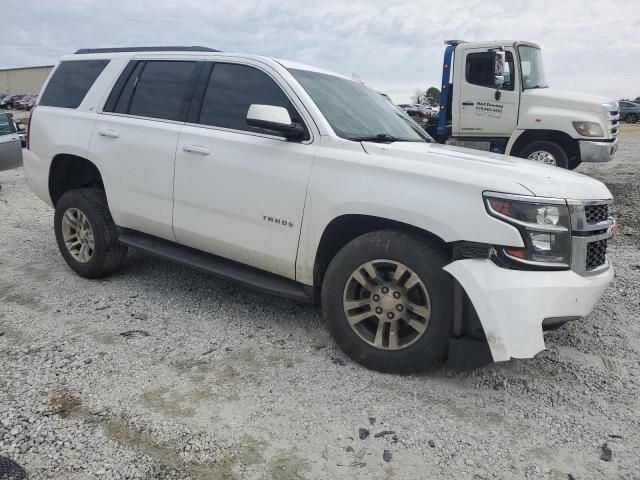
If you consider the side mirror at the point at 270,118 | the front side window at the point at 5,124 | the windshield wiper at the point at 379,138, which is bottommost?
the windshield wiper at the point at 379,138

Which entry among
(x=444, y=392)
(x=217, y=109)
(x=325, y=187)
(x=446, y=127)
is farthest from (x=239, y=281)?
(x=446, y=127)

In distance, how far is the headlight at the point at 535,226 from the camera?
9.14 feet

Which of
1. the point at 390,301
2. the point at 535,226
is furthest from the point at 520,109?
the point at 390,301

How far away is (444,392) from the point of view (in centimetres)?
310

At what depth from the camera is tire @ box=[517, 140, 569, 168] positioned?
966 cm

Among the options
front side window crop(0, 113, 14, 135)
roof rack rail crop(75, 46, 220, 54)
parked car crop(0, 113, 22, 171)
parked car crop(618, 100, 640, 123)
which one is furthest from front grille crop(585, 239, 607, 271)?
parked car crop(618, 100, 640, 123)

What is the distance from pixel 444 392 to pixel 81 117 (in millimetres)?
3816

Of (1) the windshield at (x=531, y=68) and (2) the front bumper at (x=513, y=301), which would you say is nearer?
(2) the front bumper at (x=513, y=301)

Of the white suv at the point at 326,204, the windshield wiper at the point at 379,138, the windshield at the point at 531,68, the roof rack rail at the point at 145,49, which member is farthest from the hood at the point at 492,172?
the windshield at the point at 531,68

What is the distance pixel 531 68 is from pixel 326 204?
831cm

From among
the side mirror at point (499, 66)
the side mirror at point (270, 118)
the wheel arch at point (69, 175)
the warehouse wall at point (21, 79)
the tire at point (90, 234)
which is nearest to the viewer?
the side mirror at point (270, 118)

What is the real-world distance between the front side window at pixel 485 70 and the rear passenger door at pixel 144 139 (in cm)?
734

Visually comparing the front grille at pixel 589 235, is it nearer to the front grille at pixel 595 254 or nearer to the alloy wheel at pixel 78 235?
the front grille at pixel 595 254

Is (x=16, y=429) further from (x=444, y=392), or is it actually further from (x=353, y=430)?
(x=444, y=392)
